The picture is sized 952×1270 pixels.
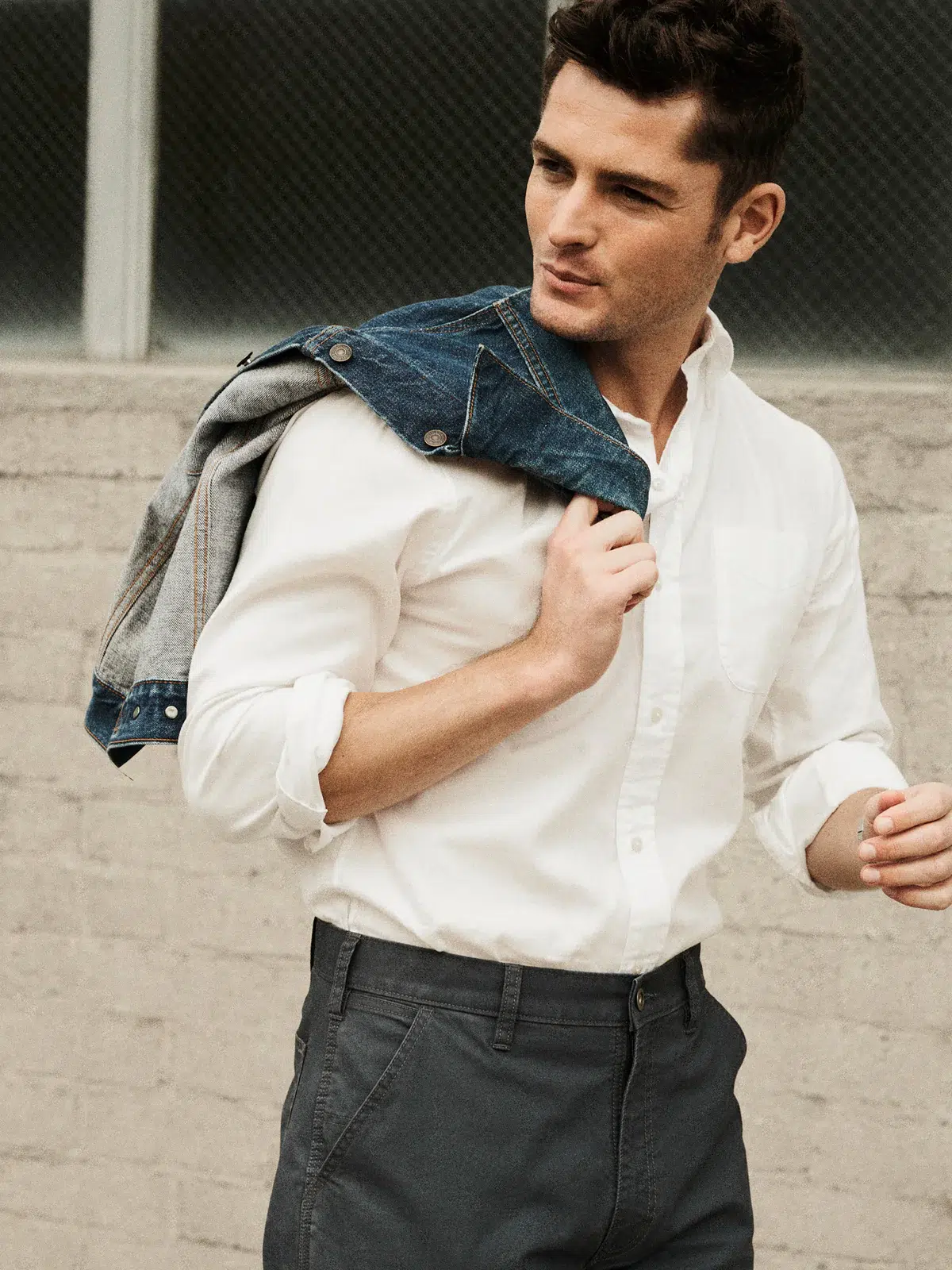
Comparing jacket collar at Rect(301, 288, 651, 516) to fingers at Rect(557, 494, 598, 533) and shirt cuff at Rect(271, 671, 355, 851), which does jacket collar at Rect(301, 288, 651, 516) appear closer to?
fingers at Rect(557, 494, 598, 533)

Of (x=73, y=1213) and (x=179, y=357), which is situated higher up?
(x=179, y=357)

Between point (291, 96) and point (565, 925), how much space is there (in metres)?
1.78

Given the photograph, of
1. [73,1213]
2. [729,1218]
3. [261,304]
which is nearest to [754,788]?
[729,1218]

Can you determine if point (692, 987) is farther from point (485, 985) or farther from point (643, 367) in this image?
point (643, 367)

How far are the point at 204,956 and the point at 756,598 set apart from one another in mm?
1471

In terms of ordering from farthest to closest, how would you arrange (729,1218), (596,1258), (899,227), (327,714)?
(899,227), (729,1218), (596,1258), (327,714)

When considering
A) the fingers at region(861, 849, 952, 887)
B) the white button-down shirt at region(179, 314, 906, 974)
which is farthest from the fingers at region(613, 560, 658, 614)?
the fingers at region(861, 849, 952, 887)

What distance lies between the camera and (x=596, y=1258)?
4.59 feet

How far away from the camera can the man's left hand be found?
135 centimetres

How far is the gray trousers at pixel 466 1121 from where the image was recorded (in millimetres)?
1327

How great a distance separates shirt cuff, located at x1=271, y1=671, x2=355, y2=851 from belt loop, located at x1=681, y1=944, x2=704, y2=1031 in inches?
16.5

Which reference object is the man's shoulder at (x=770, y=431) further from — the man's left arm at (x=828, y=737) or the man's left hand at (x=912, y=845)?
the man's left hand at (x=912, y=845)

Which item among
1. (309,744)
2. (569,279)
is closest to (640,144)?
(569,279)

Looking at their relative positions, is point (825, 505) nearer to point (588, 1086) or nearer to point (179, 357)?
point (588, 1086)
